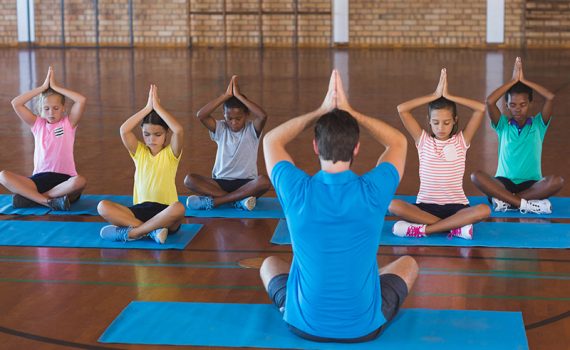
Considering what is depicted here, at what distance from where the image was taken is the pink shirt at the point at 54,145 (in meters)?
6.21

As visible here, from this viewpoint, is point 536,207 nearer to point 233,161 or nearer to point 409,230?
point 409,230

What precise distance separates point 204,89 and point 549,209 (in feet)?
24.8

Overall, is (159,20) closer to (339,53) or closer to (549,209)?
(339,53)

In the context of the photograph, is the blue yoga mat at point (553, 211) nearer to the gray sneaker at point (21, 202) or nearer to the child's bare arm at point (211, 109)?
the child's bare arm at point (211, 109)

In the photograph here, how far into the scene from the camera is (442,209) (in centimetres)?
546

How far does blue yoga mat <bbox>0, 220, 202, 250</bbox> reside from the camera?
205 inches

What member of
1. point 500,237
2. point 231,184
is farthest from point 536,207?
point 231,184

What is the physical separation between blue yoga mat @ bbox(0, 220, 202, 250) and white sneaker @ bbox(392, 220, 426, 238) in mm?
1244

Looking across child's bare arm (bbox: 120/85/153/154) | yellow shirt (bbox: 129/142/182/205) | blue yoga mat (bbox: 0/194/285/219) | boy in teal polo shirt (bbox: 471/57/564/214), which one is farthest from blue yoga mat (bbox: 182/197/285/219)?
boy in teal polo shirt (bbox: 471/57/564/214)

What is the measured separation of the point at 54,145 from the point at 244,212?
4.70 feet

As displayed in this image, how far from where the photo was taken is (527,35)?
1936 cm

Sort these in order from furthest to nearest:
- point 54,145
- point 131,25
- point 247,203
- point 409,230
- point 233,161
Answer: point 131,25
point 233,161
point 54,145
point 247,203
point 409,230

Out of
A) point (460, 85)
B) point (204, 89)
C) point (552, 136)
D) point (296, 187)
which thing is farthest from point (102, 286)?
point (460, 85)

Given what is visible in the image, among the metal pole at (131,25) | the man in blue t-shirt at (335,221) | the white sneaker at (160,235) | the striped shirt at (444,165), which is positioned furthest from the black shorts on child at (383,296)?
the metal pole at (131,25)
